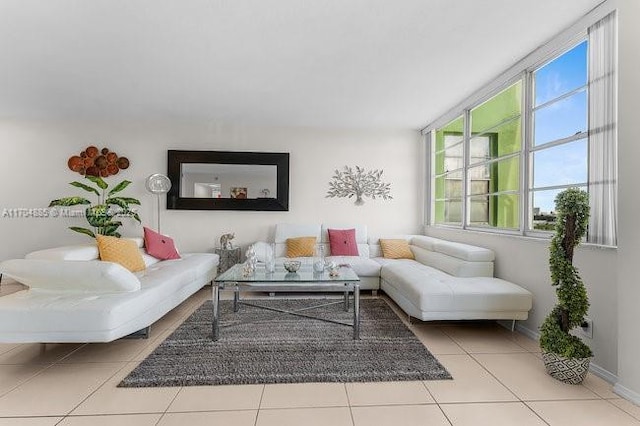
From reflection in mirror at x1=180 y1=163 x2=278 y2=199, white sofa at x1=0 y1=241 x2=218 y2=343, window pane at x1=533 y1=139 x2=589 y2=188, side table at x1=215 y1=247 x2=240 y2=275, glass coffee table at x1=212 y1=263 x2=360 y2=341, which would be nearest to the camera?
white sofa at x1=0 y1=241 x2=218 y2=343

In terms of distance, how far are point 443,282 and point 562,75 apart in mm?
2047

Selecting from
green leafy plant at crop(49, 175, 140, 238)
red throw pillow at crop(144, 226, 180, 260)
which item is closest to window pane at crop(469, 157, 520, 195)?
red throw pillow at crop(144, 226, 180, 260)

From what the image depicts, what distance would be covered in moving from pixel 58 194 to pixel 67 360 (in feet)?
11.9

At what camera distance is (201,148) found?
16.6 ft

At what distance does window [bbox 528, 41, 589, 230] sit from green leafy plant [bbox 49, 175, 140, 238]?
5.14 m

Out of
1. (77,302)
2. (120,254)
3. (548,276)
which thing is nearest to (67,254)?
(120,254)

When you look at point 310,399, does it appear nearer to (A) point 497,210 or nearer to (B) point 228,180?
(A) point 497,210

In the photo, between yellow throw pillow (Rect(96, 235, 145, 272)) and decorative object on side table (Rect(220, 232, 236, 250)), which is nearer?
yellow throw pillow (Rect(96, 235, 145, 272))

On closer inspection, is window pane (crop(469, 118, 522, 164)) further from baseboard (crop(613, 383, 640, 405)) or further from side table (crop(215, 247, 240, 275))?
side table (crop(215, 247, 240, 275))

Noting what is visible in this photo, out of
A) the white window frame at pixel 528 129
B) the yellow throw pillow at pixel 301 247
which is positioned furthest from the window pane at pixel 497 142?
the yellow throw pillow at pixel 301 247

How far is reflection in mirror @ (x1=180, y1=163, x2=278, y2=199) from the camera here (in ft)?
16.4

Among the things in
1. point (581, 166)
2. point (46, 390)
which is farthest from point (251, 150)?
point (581, 166)

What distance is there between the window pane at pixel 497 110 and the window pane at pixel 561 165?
586 millimetres

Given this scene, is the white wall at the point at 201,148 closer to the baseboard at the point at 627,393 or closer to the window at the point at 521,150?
the window at the point at 521,150
